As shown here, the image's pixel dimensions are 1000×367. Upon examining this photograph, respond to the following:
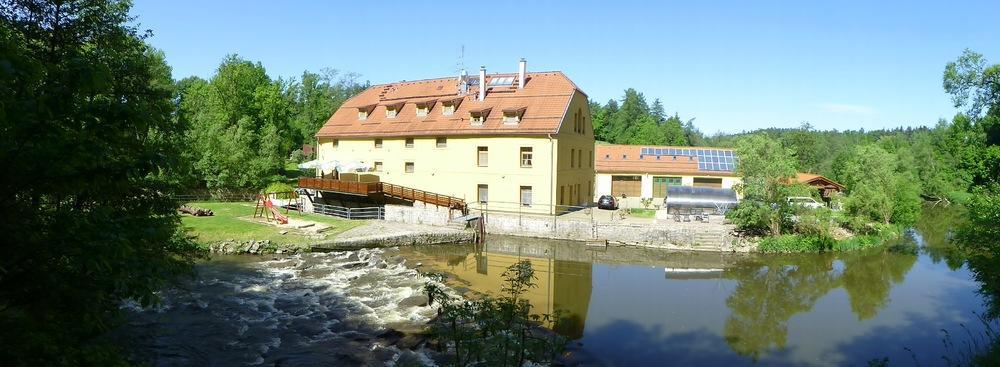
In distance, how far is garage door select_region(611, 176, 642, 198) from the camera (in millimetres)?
41156

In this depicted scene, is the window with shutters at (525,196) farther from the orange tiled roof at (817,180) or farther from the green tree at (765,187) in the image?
the orange tiled roof at (817,180)

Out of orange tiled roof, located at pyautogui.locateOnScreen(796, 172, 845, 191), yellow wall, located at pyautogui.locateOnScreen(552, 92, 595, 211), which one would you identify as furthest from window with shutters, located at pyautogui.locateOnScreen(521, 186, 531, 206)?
orange tiled roof, located at pyautogui.locateOnScreen(796, 172, 845, 191)

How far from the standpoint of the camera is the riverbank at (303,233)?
2417cm

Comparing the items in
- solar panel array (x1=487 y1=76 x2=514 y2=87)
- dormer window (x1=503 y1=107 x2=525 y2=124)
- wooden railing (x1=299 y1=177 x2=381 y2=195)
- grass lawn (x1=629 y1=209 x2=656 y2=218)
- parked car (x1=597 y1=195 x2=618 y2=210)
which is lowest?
grass lawn (x1=629 y1=209 x2=656 y2=218)

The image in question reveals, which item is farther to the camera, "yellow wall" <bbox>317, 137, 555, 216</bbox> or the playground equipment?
"yellow wall" <bbox>317, 137, 555, 216</bbox>

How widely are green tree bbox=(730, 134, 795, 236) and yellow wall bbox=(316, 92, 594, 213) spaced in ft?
31.8

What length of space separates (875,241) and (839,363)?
62.7 ft

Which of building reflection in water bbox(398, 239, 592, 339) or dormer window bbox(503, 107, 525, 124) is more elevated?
→ dormer window bbox(503, 107, 525, 124)

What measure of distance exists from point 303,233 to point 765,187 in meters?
22.2

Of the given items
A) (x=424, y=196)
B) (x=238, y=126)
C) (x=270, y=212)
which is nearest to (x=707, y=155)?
(x=424, y=196)

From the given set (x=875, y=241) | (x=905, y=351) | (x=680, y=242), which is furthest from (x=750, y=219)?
(x=905, y=351)

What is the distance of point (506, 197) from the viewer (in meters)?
32.3

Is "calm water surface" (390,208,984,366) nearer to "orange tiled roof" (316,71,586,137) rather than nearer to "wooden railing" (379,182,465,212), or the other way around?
"wooden railing" (379,182,465,212)

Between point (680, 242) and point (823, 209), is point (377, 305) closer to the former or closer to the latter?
point (680, 242)
